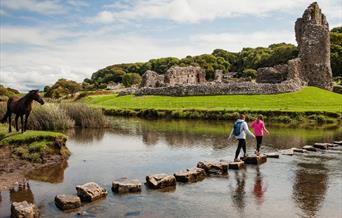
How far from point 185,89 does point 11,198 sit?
1662 inches

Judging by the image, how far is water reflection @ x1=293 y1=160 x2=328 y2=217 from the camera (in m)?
13.0

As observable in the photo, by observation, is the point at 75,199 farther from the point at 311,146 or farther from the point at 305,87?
the point at 305,87

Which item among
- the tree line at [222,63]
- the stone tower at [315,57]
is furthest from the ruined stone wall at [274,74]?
the tree line at [222,63]

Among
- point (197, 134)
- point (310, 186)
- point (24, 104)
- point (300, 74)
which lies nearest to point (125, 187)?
point (310, 186)

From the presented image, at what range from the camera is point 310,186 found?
15336 millimetres

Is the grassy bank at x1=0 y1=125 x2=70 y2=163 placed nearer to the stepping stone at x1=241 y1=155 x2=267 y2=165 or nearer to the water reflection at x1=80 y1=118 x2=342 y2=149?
the water reflection at x1=80 y1=118 x2=342 y2=149

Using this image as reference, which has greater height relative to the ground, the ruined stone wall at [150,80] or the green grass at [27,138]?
the ruined stone wall at [150,80]

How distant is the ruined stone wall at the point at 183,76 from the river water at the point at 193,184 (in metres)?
38.5

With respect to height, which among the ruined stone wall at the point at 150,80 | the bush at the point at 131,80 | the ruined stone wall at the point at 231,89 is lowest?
the ruined stone wall at the point at 231,89

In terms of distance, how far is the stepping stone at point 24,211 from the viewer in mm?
11523

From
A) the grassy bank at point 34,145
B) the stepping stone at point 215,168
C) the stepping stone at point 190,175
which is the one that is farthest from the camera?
the grassy bank at point 34,145

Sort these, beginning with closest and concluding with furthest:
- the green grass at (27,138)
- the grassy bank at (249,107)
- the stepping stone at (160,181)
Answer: the stepping stone at (160,181) → the green grass at (27,138) → the grassy bank at (249,107)

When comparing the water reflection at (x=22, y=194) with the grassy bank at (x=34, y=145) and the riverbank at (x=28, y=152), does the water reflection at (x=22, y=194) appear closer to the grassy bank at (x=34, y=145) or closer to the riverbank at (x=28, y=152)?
the riverbank at (x=28, y=152)

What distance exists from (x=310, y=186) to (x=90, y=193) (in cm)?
768
